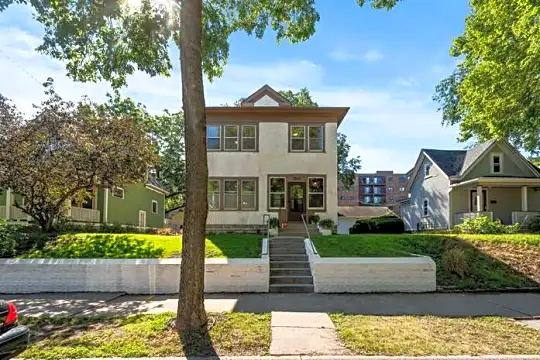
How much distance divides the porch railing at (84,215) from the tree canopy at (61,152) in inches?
180

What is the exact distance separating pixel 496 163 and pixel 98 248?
76.5ft

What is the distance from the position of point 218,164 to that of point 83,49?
1142 centimetres

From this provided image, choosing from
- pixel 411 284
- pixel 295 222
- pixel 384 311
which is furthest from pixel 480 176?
pixel 384 311

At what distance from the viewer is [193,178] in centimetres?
629

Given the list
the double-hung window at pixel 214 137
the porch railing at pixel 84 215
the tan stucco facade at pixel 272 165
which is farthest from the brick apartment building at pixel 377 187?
the double-hung window at pixel 214 137

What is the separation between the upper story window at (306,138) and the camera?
19.7 metres

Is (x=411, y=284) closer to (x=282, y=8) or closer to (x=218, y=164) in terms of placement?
(x=282, y=8)

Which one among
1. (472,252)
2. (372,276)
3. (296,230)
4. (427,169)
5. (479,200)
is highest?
(427,169)

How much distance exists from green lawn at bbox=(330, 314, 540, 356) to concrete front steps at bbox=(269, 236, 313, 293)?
10.5 ft

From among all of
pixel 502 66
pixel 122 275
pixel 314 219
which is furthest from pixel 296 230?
pixel 502 66

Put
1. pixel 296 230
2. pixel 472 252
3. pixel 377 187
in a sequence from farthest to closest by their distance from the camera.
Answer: pixel 377 187, pixel 296 230, pixel 472 252

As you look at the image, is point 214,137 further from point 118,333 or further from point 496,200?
point 496,200

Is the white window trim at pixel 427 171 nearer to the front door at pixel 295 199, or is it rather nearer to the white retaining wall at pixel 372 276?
the front door at pixel 295 199

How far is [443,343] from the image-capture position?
5.62 m
